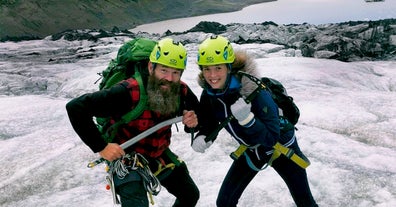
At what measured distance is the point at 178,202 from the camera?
183 inches

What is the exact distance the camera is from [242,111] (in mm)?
3592

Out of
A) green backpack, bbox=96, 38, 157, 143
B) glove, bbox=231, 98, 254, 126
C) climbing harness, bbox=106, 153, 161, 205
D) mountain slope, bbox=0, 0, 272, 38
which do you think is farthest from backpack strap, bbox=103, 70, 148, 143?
mountain slope, bbox=0, 0, 272, 38

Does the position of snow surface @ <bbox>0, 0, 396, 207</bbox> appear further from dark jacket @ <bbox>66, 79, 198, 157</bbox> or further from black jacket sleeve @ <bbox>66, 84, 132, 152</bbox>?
black jacket sleeve @ <bbox>66, 84, 132, 152</bbox>

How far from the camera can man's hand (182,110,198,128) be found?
163 inches

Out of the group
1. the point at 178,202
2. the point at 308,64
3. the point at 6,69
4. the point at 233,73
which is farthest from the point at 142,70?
the point at 6,69

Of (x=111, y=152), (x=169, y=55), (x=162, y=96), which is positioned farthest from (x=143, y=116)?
(x=169, y=55)

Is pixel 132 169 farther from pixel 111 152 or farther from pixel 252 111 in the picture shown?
pixel 252 111

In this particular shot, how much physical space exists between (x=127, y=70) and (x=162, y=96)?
0.59 m

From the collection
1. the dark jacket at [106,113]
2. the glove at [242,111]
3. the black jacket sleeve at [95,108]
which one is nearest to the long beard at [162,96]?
the dark jacket at [106,113]

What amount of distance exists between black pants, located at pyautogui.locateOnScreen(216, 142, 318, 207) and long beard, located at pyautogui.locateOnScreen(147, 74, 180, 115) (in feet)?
3.89

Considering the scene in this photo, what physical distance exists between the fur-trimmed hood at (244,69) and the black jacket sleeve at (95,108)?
0.99 metres

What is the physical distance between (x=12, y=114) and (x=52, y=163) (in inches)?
192

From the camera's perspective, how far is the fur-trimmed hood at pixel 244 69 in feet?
12.8

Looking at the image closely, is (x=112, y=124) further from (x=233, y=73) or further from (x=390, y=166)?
(x=390, y=166)
